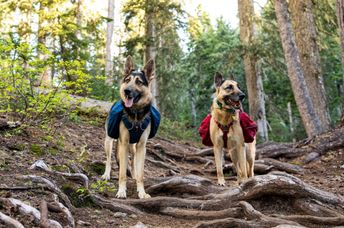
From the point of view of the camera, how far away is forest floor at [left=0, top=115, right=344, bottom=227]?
482 centimetres

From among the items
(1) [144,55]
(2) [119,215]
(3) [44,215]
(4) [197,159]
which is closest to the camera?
(3) [44,215]

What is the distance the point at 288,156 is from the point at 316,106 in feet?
9.64

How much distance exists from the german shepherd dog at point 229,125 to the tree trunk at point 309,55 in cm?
748

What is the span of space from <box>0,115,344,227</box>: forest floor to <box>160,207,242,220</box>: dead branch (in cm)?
4

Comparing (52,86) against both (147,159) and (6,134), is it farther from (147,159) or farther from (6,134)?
(147,159)

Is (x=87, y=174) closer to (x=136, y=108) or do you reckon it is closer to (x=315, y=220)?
(x=136, y=108)

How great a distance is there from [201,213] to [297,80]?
926 cm

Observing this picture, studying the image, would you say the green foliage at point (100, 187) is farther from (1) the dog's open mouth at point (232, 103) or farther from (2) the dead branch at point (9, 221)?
(1) the dog's open mouth at point (232, 103)

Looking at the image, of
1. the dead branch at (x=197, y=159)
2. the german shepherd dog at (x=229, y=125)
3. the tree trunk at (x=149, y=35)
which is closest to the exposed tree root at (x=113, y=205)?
the german shepherd dog at (x=229, y=125)

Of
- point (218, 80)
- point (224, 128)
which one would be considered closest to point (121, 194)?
point (224, 128)

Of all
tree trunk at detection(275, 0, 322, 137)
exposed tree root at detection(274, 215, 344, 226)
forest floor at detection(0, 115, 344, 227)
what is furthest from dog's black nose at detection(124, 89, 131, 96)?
tree trunk at detection(275, 0, 322, 137)

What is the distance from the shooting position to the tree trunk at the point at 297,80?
13359 mm

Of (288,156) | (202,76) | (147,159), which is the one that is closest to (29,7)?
(147,159)

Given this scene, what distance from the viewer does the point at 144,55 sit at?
22.5 metres
